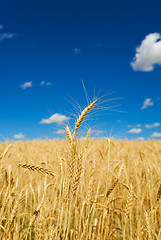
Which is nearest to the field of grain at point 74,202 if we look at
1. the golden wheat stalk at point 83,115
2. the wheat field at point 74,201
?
the wheat field at point 74,201

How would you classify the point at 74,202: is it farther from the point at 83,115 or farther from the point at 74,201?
the point at 83,115

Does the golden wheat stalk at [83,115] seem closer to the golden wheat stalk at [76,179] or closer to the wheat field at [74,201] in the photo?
the wheat field at [74,201]

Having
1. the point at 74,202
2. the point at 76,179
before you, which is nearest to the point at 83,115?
the point at 76,179

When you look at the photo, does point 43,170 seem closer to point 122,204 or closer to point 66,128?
point 66,128

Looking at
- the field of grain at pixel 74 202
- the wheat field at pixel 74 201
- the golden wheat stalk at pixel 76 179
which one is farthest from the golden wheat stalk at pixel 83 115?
the golden wheat stalk at pixel 76 179

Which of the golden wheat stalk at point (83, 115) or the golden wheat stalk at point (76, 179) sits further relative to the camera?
the golden wheat stalk at point (83, 115)

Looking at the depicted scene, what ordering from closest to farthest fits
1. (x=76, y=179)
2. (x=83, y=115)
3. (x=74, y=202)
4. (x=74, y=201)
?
(x=76, y=179)
(x=83, y=115)
(x=74, y=202)
(x=74, y=201)

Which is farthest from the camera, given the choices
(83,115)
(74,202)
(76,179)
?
(74,202)

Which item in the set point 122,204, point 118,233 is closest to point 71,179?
point 118,233

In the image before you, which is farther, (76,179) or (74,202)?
(74,202)

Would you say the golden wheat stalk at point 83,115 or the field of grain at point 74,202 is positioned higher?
the golden wheat stalk at point 83,115

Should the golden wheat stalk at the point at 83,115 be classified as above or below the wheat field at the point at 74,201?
above

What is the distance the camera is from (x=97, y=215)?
2.98m

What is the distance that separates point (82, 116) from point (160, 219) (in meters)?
1.68
